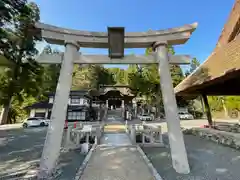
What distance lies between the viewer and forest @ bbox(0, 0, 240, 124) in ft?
33.4

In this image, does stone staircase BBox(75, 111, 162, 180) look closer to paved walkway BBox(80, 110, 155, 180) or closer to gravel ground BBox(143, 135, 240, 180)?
paved walkway BBox(80, 110, 155, 180)

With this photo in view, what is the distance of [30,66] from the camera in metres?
16.3

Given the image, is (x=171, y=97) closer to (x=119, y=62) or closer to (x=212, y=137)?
(x=119, y=62)

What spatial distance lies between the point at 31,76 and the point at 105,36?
50.7 feet

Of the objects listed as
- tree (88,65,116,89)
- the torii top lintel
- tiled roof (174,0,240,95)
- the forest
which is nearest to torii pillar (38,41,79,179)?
the torii top lintel

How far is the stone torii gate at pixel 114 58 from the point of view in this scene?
388cm

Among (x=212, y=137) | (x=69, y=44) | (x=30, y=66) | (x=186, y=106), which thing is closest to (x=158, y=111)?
(x=186, y=106)

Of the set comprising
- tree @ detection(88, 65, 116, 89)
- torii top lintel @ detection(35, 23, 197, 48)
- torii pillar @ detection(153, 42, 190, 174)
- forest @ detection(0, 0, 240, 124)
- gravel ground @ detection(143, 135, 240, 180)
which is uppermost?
tree @ detection(88, 65, 116, 89)

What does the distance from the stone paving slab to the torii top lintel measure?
3.76m

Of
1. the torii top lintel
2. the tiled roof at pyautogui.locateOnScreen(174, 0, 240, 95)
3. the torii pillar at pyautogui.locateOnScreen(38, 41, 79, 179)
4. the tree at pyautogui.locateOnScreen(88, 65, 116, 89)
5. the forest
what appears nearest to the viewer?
the torii pillar at pyautogui.locateOnScreen(38, 41, 79, 179)

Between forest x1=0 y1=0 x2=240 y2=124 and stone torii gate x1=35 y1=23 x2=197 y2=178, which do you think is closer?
stone torii gate x1=35 y1=23 x2=197 y2=178

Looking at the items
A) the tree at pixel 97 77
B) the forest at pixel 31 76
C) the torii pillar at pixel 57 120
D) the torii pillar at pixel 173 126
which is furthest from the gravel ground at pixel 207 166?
the tree at pixel 97 77

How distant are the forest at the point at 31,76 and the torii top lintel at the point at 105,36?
4.13 ft

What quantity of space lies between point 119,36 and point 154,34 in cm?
110
